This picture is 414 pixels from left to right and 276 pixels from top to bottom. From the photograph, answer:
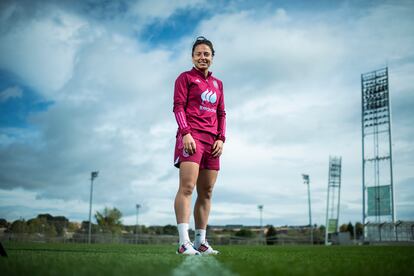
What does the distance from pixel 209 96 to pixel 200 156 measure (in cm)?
75

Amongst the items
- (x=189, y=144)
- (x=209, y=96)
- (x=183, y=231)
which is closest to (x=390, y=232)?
(x=209, y=96)

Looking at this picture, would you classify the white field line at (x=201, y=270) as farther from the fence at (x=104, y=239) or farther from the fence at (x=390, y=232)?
the fence at (x=390, y=232)

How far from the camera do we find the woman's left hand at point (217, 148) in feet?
14.0

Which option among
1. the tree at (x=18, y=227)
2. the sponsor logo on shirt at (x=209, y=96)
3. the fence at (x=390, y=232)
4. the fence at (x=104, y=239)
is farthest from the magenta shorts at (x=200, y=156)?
the tree at (x=18, y=227)

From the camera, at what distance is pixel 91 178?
38250 mm

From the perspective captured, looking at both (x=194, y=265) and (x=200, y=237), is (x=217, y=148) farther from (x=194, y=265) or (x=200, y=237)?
(x=194, y=265)

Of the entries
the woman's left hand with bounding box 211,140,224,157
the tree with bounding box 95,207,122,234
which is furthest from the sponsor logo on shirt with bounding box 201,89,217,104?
the tree with bounding box 95,207,122,234

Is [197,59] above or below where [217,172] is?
above

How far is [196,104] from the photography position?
4273mm

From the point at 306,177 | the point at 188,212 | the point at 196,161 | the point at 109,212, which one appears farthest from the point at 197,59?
the point at 109,212

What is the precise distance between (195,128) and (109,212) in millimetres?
62705

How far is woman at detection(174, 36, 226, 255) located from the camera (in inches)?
153

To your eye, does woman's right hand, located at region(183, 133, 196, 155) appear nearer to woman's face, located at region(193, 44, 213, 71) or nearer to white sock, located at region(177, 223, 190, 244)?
white sock, located at region(177, 223, 190, 244)

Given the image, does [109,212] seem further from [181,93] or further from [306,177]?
[181,93]
